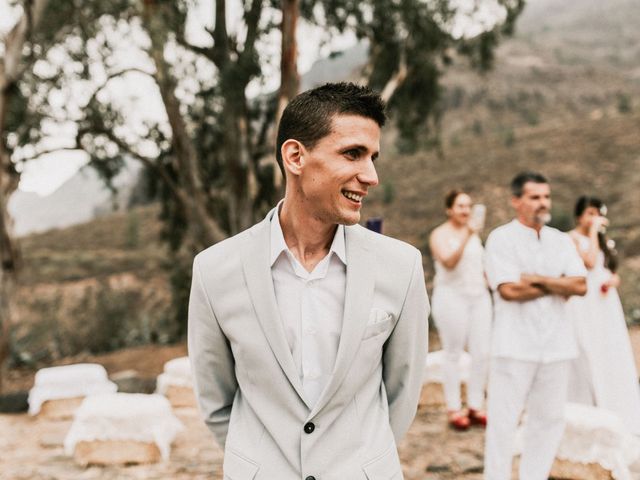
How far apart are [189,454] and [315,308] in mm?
4735

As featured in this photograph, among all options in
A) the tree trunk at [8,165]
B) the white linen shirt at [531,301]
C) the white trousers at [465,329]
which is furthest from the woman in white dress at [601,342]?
the tree trunk at [8,165]

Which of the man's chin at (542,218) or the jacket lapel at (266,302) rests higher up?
the jacket lapel at (266,302)

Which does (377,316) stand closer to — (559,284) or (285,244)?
(285,244)

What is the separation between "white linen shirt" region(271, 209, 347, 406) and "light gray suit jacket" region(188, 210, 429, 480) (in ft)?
0.15

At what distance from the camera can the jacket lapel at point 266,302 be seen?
67.1 inches

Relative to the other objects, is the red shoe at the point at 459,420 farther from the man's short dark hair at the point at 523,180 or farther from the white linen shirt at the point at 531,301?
the man's short dark hair at the point at 523,180

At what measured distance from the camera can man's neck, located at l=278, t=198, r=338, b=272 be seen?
1854 millimetres

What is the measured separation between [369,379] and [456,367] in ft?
14.5

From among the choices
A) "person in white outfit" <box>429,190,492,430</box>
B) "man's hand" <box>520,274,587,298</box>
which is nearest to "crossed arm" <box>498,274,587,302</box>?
"man's hand" <box>520,274,587,298</box>

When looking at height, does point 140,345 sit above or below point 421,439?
below

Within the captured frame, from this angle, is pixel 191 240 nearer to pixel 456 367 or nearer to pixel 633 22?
pixel 456 367

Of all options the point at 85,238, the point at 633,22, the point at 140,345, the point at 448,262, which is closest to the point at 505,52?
the point at 633,22

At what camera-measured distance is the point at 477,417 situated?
243 inches

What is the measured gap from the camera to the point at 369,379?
1869 mm
